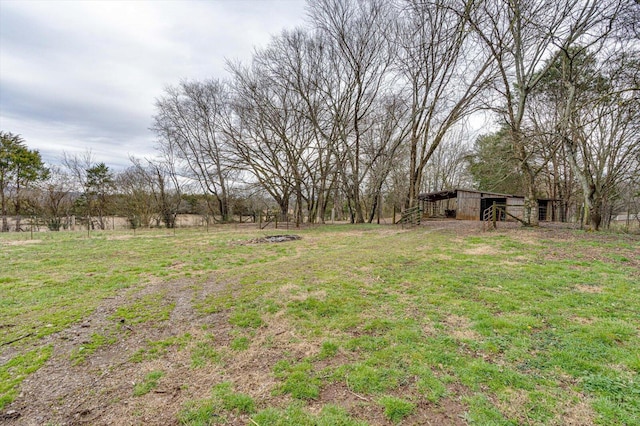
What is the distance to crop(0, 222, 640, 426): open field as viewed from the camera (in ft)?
6.79

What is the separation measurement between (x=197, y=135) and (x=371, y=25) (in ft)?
54.2

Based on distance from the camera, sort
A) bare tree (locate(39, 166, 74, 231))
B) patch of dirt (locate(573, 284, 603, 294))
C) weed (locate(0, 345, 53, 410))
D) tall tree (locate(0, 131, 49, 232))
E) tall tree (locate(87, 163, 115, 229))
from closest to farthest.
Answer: weed (locate(0, 345, 53, 410)), patch of dirt (locate(573, 284, 603, 294)), tall tree (locate(0, 131, 49, 232)), bare tree (locate(39, 166, 74, 231)), tall tree (locate(87, 163, 115, 229))

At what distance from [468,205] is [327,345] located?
21441mm

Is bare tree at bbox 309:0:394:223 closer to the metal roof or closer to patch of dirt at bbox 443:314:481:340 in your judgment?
the metal roof

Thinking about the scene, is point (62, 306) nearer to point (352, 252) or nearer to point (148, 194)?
point (352, 252)

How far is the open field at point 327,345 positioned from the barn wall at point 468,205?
1532cm

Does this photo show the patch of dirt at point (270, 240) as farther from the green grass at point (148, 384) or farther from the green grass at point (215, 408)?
the green grass at point (215, 408)

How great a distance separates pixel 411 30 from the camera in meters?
13.9

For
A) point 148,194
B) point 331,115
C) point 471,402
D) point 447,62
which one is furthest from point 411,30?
point 148,194

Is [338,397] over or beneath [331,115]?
beneath

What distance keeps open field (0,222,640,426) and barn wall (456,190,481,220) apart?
1532 cm

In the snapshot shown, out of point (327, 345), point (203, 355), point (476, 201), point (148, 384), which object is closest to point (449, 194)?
point (476, 201)

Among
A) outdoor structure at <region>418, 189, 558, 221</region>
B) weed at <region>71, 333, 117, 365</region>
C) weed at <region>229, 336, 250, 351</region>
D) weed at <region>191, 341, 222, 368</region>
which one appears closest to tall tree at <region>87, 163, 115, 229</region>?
weed at <region>71, 333, 117, 365</region>

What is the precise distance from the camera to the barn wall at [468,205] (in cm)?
2023
